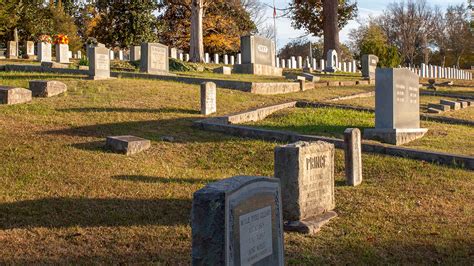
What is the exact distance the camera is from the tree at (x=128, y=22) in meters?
42.1

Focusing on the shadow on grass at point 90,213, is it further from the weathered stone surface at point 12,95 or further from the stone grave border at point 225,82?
the stone grave border at point 225,82

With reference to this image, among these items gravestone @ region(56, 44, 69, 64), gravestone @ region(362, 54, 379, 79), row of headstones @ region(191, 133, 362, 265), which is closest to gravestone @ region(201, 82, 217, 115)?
row of headstones @ region(191, 133, 362, 265)

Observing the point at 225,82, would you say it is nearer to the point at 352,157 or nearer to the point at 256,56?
the point at 256,56

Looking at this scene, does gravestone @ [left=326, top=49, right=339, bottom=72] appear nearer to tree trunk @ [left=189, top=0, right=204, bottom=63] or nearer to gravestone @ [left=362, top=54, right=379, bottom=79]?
gravestone @ [left=362, top=54, right=379, bottom=79]

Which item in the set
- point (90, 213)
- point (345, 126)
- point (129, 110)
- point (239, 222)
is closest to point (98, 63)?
point (129, 110)

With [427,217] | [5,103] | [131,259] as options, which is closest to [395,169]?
[427,217]

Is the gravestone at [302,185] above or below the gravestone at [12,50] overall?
below

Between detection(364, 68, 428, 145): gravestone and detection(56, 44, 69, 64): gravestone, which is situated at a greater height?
detection(56, 44, 69, 64): gravestone

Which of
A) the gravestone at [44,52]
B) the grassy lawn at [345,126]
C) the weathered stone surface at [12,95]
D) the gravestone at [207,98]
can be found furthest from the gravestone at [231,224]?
the gravestone at [44,52]

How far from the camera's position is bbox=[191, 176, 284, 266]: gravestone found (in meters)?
4.03

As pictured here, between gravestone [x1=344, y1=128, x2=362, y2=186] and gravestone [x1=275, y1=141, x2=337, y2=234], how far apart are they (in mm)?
1352

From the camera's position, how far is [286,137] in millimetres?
11250

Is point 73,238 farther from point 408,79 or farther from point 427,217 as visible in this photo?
point 408,79

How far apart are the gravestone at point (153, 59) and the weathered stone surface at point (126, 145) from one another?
1165 centimetres
